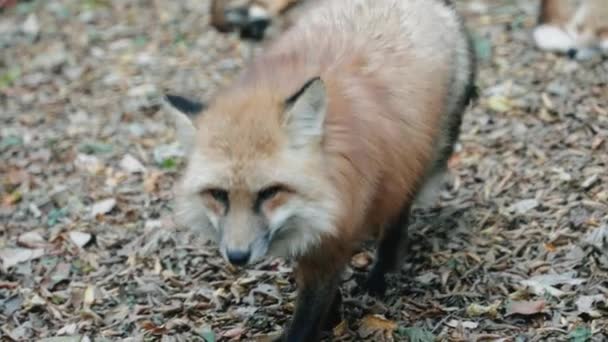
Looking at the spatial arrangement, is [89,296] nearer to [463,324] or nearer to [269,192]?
[269,192]

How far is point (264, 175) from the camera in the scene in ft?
11.3

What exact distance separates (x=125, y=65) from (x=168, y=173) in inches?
91.1

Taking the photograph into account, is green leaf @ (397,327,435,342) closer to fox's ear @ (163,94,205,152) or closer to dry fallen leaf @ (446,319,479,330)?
dry fallen leaf @ (446,319,479,330)

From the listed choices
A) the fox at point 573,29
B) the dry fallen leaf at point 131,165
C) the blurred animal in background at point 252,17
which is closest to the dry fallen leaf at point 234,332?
the dry fallen leaf at point 131,165

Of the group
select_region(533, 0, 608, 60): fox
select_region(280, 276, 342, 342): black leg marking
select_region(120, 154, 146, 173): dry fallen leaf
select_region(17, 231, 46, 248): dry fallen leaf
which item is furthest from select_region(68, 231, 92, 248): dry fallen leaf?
select_region(533, 0, 608, 60): fox

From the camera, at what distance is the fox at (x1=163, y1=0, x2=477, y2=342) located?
3473 millimetres

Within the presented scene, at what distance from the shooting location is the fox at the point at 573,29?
705cm

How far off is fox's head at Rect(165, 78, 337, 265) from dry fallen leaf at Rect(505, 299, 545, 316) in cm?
124

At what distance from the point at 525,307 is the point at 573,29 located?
3446 mm

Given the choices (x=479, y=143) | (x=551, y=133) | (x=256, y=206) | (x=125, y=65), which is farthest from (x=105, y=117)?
(x=256, y=206)

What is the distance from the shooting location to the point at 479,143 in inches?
241

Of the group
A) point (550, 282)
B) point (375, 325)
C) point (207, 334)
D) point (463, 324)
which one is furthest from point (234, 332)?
point (550, 282)

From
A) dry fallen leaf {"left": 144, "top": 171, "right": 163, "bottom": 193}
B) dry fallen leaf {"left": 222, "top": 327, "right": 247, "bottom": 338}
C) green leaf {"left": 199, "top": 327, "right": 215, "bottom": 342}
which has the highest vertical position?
green leaf {"left": 199, "top": 327, "right": 215, "bottom": 342}

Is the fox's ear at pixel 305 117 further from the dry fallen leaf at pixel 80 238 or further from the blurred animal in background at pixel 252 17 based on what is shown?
the blurred animal in background at pixel 252 17
